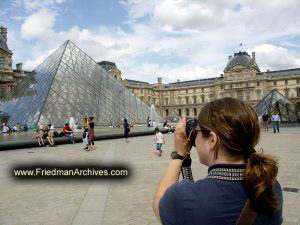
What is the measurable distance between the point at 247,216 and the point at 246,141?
0.31m

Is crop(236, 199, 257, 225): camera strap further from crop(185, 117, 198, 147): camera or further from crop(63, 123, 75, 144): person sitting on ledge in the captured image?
crop(63, 123, 75, 144): person sitting on ledge

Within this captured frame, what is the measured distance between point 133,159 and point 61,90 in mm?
15287

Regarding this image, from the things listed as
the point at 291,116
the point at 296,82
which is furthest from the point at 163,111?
the point at 291,116

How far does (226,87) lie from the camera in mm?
78312

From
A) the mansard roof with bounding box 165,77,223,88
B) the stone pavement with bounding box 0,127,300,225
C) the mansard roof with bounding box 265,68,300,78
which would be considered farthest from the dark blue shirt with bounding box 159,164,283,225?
the mansard roof with bounding box 165,77,223,88

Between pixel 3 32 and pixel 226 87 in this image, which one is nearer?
pixel 3 32

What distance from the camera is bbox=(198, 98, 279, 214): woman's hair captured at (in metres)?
1.21

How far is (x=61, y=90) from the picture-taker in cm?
2292

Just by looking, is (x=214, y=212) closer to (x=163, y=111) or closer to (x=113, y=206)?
(x=113, y=206)

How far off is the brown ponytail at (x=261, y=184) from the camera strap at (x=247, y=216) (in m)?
0.02

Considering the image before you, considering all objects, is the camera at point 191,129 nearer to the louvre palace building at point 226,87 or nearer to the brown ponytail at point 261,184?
the brown ponytail at point 261,184

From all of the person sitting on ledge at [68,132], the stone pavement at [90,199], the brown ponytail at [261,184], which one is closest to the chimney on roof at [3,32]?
the person sitting on ledge at [68,132]

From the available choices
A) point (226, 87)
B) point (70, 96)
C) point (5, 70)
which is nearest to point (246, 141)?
point (70, 96)

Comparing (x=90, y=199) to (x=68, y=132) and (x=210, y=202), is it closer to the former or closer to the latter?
(x=210, y=202)
